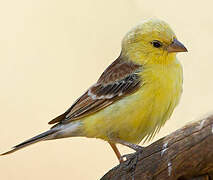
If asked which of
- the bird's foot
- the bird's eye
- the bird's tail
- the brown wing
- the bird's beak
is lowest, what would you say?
the bird's foot

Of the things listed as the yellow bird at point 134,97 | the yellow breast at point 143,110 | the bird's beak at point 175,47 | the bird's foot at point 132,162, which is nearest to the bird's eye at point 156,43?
the yellow bird at point 134,97

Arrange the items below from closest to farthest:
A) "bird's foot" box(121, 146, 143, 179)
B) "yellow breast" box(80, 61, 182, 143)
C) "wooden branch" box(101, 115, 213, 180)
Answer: "wooden branch" box(101, 115, 213, 180) < "bird's foot" box(121, 146, 143, 179) < "yellow breast" box(80, 61, 182, 143)

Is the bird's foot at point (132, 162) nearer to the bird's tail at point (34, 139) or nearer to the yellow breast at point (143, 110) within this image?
the yellow breast at point (143, 110)

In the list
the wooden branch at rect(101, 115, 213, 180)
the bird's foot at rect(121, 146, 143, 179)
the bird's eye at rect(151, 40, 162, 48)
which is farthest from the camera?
the bird's eye at rect(151, 40, 162, 48)

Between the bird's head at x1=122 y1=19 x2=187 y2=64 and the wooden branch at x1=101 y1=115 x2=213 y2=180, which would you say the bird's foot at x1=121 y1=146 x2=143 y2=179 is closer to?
the wooden branch at x1=101 y1=115 x2=213 y2=180

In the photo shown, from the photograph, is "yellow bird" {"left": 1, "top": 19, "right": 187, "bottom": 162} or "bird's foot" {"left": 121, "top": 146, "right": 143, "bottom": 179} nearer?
"bird's foot" {"left": 121, "top": 146, "right": 143, "bottom": 179}

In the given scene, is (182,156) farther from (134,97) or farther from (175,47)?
(175,47)

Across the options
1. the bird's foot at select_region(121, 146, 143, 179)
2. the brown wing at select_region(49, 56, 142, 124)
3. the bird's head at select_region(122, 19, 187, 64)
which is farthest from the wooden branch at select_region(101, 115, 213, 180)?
the bird's head at select_region(122, 19, 187, 64)
